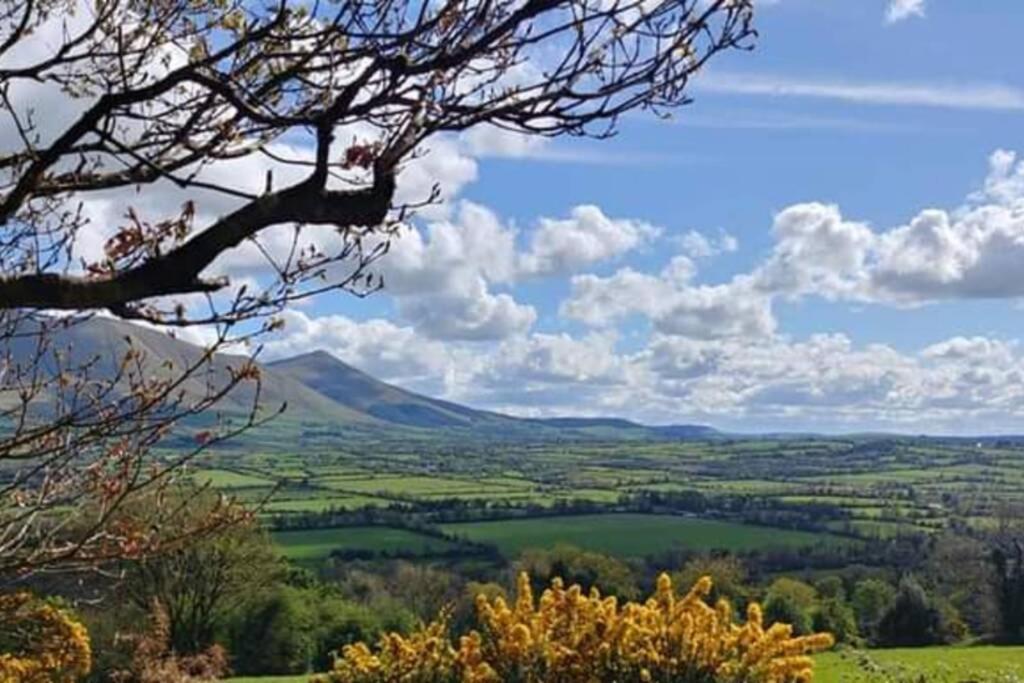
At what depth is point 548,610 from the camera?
14047mm

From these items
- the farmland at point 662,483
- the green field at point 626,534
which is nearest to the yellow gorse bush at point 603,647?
the farmland at point 662,483

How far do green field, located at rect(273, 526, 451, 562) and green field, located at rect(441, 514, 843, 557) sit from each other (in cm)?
382

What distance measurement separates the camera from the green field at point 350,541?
7694cm

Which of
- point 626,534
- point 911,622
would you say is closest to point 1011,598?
point 911,622

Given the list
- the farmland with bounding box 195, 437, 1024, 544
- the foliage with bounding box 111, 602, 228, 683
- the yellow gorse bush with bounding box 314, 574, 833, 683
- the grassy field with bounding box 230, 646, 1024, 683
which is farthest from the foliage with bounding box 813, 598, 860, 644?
the yellow gorse bush with bounding box 314, 574, 833, 683

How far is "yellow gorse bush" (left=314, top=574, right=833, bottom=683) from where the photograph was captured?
42.5 ft

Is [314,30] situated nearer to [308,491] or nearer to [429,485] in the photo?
[308,491]

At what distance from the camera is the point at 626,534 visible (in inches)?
3605

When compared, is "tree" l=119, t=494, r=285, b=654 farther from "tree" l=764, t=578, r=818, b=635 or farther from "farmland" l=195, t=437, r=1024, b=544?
"farmland" l=195, t=437, r=1024, b=544

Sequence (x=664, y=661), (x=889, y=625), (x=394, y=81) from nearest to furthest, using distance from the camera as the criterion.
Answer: (x=394, y=81) → (x=664, y=661) → (x=889, y=625)

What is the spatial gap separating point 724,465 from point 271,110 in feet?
608

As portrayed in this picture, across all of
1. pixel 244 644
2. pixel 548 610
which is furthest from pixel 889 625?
pixel 548 610

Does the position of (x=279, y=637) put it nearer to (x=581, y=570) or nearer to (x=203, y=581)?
(x=203, y=581)

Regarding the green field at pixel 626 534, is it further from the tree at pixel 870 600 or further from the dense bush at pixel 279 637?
the dense bush at pixel 279 637
